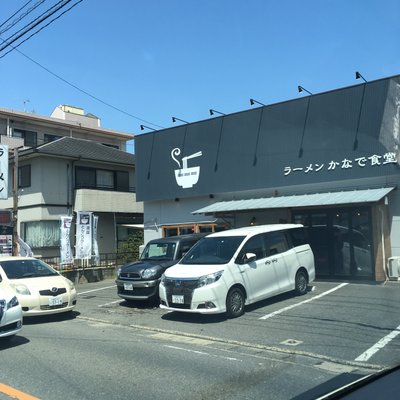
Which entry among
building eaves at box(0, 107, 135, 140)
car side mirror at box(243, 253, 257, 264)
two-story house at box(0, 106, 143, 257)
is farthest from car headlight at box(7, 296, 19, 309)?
building eaves at box(0, 107, 135, 140)

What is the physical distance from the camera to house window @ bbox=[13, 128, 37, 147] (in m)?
32.6

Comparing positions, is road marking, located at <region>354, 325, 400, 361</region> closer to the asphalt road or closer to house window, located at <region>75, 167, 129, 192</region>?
the asphalt road

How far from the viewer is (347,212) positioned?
607 inches

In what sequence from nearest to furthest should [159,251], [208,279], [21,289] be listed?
[208,279] → [21,289] → [159,251]

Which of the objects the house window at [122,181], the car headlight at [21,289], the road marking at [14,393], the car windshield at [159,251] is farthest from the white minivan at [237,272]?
the house window at [122,181]

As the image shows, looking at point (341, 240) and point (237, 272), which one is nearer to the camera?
point (237, 272)

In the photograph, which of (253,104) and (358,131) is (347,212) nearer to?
(358,131)

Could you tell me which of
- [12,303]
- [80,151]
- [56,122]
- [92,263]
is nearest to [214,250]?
[12,303]

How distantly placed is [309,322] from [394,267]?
5.91 metres

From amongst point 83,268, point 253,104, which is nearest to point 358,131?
point 253,104

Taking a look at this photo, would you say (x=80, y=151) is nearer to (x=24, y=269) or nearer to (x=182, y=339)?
(x=24, y=269)

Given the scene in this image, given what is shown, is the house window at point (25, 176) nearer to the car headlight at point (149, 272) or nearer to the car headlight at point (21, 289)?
the car headlight at point (149, 272)

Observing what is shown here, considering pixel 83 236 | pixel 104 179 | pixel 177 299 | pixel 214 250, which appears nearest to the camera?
pixel 177 299

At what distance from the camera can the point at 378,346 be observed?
7414mm
